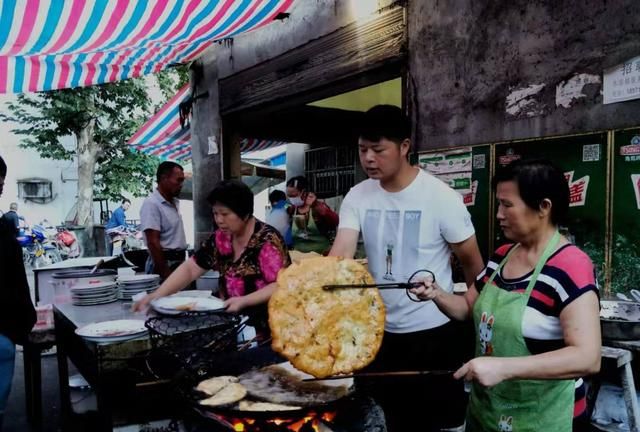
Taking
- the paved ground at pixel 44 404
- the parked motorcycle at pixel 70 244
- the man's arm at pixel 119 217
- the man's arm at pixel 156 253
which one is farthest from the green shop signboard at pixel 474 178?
the man's arm at pixel 119 217

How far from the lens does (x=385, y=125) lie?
2699 millimetres

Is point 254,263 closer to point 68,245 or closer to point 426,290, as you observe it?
point 426,290

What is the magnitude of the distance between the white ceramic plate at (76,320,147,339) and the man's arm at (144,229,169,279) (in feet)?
8.86

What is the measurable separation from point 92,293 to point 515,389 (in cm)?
337

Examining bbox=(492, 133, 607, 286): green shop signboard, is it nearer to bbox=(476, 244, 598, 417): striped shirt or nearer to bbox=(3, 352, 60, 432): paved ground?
bbox=(476, 244, 598, 417): striped shirt

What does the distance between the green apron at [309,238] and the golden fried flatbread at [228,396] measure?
5.93m

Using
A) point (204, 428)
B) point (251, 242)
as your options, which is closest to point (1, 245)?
point (251, 242)

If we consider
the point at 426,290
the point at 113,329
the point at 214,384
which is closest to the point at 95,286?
the point at 113,329

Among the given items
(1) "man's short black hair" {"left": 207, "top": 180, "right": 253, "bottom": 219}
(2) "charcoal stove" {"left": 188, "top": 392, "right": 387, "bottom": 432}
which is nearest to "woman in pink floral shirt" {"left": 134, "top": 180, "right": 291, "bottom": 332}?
(1) "man's short black hair" {"left": 207, "top": 180, "right": 253, "bottom": 219}

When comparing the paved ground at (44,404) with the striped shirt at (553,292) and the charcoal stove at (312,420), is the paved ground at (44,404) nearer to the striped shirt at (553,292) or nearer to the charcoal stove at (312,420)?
the charcoal stove at (312,420)

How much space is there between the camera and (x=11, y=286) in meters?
3.14

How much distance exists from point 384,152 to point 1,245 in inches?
99.2

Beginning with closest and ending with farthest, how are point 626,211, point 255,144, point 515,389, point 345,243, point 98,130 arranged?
1. point 515,389
2. point 345,243
3. point 626,211
4. point 255,144
5. point 98,130

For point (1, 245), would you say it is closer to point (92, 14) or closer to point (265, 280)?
point (265, 280)
